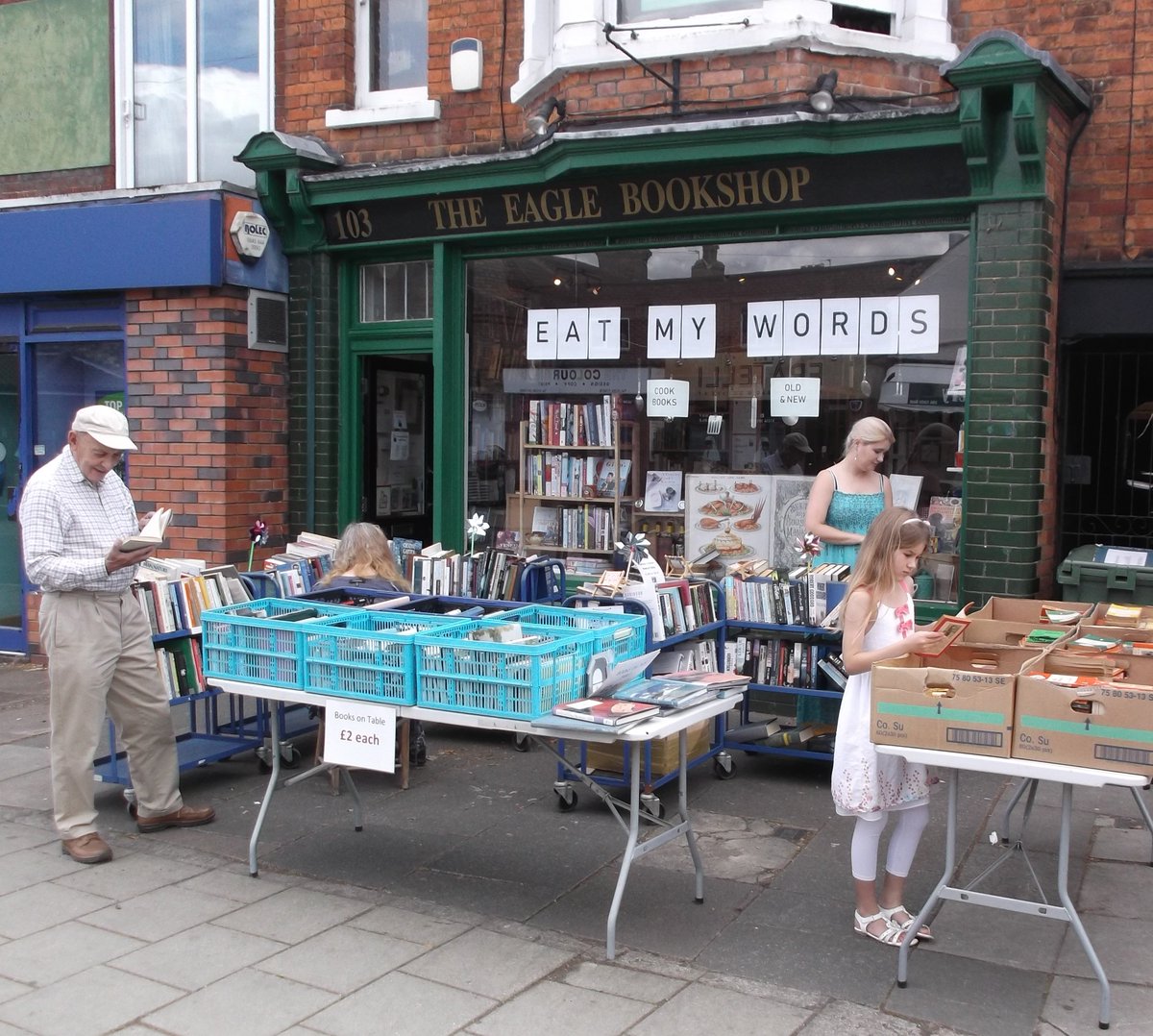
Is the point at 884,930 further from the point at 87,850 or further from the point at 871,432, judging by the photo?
the point at 87,850

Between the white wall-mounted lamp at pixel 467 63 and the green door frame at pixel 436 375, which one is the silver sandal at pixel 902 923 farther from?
the white wall-mounted lamp at pixel 467 63

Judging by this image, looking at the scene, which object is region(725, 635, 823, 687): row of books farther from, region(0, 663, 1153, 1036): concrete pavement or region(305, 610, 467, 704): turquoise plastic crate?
region(305, 610, 467, 704): turquoise plastic crate

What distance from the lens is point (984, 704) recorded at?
4.13 m

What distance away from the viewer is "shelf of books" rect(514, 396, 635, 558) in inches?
352

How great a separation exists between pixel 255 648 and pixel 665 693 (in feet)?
6.02

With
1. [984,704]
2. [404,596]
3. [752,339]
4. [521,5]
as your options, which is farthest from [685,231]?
[984,704]

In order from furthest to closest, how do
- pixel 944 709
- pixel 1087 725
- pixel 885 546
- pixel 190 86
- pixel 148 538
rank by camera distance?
pixel 190 86 → pixel 148 538 → pixel 885 546 → pixel 944 709 → pixel 1087 725

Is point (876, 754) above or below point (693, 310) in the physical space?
below

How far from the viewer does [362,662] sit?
16.4 ft

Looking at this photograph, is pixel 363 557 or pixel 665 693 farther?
pixel 363 557

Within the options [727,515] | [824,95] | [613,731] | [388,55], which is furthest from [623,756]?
[388,55]

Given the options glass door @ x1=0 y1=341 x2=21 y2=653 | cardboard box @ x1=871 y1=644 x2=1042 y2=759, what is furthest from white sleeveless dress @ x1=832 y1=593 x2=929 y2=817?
glass door @ x1=0 y1=341 x2=21 y2=653

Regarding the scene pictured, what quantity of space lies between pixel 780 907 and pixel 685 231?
486 centimetres

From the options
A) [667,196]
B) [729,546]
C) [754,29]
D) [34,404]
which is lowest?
[729,546]
